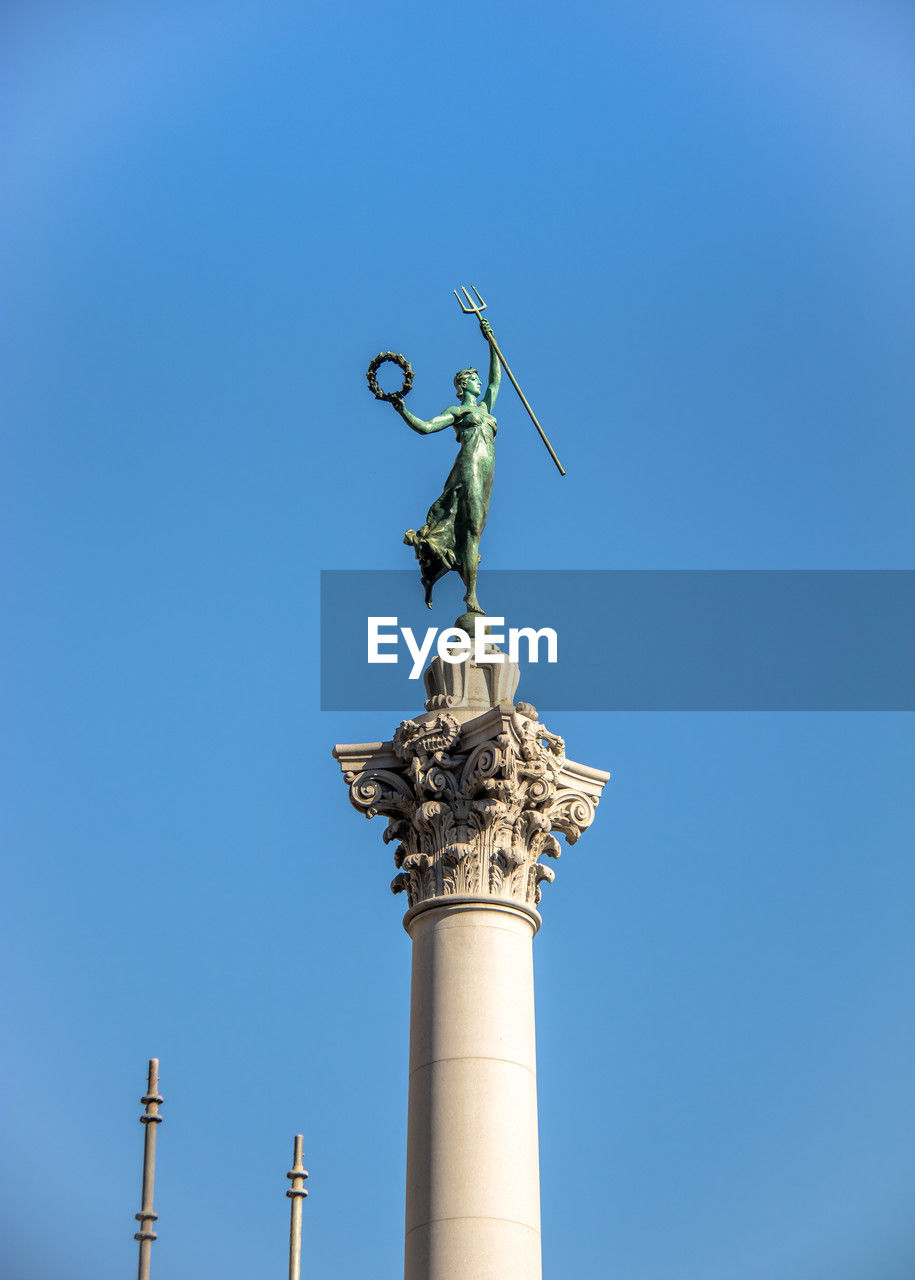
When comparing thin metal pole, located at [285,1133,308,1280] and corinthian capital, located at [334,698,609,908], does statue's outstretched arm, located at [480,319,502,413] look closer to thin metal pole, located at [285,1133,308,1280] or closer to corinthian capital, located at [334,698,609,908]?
corinthian capital, located at [334,698,609,908]

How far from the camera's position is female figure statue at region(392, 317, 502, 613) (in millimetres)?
28188

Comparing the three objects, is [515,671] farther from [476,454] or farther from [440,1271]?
[440,1271]

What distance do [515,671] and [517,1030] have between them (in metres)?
5.65

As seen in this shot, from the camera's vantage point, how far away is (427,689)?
89.3 ft

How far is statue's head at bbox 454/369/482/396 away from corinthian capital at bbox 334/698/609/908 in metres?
5.86

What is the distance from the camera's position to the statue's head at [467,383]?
29.0m

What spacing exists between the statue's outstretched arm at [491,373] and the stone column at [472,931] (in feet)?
15.7

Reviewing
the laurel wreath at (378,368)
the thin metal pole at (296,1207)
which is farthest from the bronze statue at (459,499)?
the thin metal pole at (296,1207)

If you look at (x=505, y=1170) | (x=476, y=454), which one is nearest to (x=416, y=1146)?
(x=505, y=1170)

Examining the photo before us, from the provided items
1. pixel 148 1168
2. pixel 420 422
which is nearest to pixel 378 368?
pixel 420 422

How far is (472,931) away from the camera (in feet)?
80.1

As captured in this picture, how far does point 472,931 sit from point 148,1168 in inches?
387

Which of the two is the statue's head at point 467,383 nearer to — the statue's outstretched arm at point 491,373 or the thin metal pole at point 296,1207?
the statue's outstretched arm at point 491,373

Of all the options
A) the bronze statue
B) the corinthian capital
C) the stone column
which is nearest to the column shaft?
the stone column
